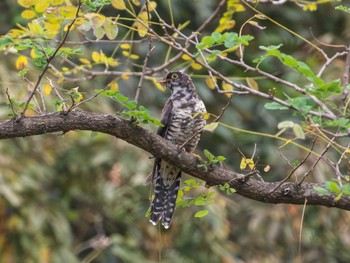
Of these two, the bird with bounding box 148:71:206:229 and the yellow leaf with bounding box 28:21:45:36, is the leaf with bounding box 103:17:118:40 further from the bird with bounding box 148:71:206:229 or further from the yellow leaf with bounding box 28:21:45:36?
the bird with bounding box 148:71:206:229

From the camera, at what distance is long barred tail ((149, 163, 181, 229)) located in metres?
4.47

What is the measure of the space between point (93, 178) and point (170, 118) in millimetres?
2774

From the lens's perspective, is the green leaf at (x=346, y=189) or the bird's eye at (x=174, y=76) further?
the bird's eye at (x=174, y=76)

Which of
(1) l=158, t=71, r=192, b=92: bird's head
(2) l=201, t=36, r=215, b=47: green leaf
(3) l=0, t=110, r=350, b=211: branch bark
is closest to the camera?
(2) l=201, t=36, r=215, b=47: green leaf

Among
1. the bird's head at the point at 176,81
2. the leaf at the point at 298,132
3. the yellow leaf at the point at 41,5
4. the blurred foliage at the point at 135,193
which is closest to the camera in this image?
the leaf at the point at 298,132

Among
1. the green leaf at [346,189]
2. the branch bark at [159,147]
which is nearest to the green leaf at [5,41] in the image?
the branch bark at [159,147]

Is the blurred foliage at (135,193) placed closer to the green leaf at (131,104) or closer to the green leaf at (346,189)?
the green leaf at (131,104)

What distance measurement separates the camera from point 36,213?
251 inches

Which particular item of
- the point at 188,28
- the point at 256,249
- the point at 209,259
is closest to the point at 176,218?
the point at 209,259

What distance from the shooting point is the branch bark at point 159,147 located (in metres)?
3.28

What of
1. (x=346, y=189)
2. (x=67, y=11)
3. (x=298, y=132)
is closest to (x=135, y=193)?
(x=67, y=11)

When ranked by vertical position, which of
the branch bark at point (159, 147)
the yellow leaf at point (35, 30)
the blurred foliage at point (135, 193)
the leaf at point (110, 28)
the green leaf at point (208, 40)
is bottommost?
the blurred foliage at point (135, 193)

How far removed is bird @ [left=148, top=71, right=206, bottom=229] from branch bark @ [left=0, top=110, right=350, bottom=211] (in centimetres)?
78

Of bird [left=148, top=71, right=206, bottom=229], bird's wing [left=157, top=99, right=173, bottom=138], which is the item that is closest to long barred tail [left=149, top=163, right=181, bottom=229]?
bird [left=148, top=71, right=206, bottom=229]
